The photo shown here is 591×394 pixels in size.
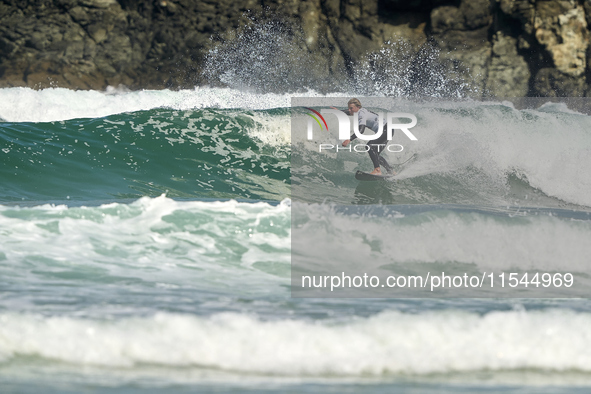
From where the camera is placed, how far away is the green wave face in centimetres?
716

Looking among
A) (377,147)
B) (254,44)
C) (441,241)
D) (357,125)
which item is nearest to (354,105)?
(357,125)

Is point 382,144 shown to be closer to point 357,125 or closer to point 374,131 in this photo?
point 374,131

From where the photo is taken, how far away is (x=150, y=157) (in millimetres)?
8297

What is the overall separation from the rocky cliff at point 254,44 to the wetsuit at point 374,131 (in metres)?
13.8

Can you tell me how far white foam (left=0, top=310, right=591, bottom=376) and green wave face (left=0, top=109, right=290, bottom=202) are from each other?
4532 millimetres

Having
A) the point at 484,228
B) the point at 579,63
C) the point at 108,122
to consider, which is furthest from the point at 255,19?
the point at 484,228

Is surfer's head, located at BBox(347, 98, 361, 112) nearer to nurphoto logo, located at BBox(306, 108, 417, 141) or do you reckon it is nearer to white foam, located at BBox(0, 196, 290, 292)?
nurphoto logo, located at BBox(306, 108, 417, 141)

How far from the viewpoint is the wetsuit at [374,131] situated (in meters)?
7.28

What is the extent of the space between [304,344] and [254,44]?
21278 mm

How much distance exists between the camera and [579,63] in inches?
747

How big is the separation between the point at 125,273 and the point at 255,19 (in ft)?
65.1

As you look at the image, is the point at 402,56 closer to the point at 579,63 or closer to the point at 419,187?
the point at 579,63

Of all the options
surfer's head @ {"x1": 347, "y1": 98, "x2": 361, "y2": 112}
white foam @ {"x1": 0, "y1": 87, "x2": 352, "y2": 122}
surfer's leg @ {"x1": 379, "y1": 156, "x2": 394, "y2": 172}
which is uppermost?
white foam @ {"x1": 0, "y1": 87, "x2": 352, "y2": 122}

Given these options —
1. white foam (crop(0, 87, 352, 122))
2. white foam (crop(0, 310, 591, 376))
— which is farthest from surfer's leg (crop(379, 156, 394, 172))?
white foam (crop(0, 310, 591, 376))
